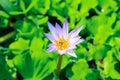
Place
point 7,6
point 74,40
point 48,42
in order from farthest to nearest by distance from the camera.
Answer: point 7,6, point 48,42, point 74,40

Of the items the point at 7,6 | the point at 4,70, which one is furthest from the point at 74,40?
the point at 7,6

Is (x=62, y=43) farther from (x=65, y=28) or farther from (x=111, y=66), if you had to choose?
(x=111, y=66)

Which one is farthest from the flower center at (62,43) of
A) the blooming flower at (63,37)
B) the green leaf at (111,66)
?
the green leaf at (111,66)

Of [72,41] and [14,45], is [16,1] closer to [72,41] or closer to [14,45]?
[14,45]

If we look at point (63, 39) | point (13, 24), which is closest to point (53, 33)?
point (63, 39)

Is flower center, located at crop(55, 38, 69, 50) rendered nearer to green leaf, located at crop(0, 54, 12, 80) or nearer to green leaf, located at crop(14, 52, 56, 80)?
green leaf, located at crop(14, 52, 56, 80)
